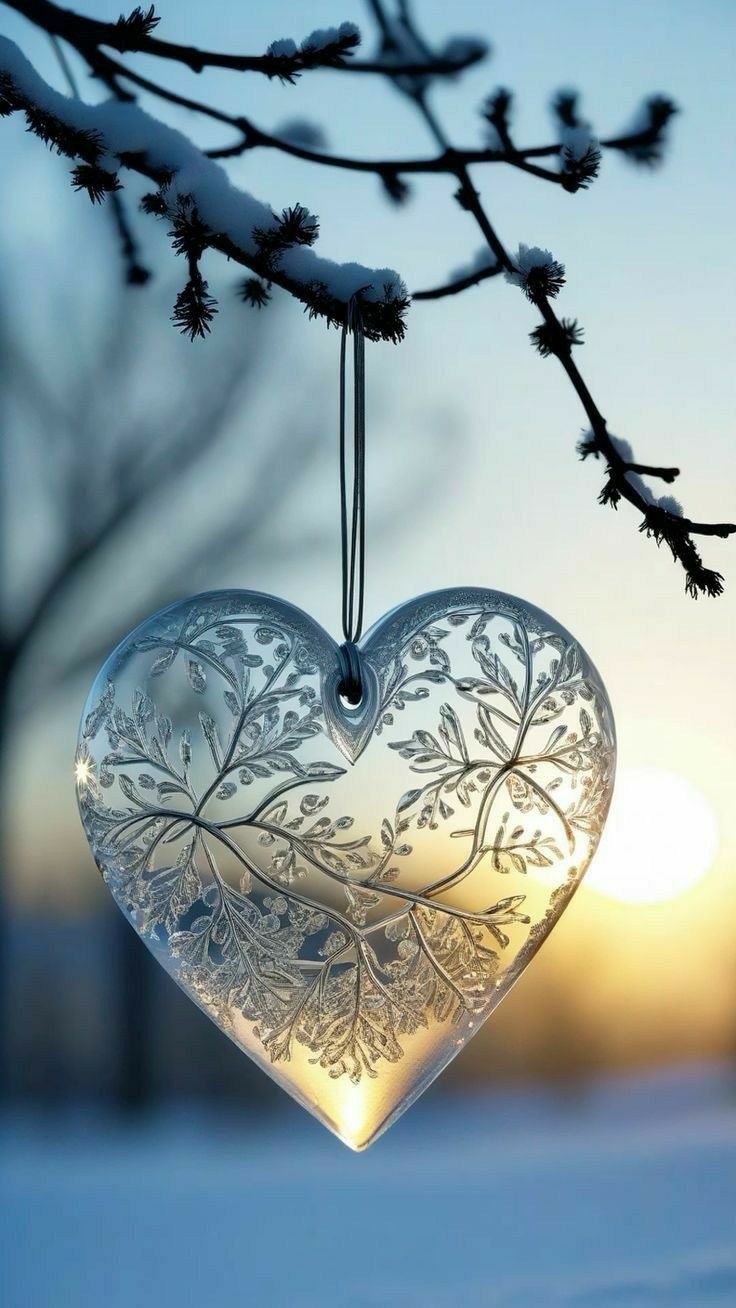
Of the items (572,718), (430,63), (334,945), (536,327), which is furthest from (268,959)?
(430,63)

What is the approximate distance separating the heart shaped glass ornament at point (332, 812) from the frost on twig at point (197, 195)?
137mm

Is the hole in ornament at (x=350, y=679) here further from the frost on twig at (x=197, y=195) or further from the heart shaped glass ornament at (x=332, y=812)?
the frost on twig at (x=197, y=195)

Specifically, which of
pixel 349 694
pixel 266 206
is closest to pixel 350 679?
pixel 349 694

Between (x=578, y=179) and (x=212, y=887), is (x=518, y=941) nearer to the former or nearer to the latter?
(x=212, y=887)

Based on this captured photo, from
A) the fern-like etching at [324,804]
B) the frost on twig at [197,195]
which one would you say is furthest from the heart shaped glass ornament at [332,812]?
the frost on twig at [197,195]

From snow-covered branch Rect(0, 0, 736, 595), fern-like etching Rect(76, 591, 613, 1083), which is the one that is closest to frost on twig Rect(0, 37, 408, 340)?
snow-covered branch Rect(0, 0, 736, 595)

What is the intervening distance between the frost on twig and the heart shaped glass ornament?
0.45ft

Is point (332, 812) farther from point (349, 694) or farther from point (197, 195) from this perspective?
point (197, 195)

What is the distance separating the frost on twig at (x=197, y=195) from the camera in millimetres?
489

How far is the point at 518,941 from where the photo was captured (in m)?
0.57

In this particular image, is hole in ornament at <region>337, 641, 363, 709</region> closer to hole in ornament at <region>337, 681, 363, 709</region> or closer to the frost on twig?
hole in ornament at <region>337, 681, 363, 709</region>

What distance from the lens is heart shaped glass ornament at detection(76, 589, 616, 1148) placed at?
537 millimetres

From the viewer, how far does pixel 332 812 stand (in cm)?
54

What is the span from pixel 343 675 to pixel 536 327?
171 millimetres
